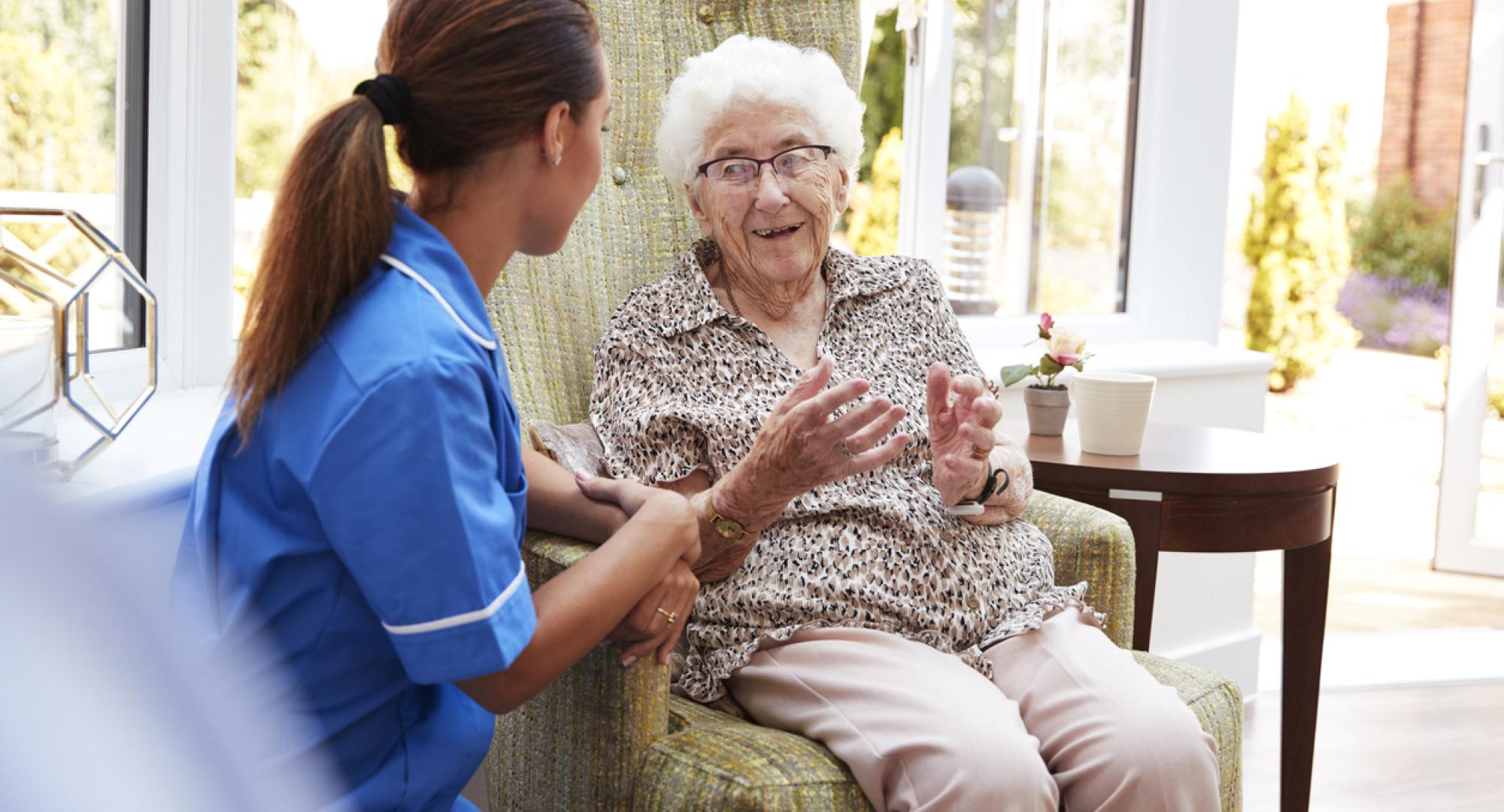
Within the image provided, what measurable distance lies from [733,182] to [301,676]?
979mm

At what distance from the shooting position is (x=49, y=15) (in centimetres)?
169

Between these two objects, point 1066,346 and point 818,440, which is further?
point 1066,346

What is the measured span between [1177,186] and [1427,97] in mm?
4278

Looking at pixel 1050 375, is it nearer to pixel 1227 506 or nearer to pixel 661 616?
pixel 1227 506

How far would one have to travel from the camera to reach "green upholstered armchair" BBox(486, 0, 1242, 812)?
1308mm

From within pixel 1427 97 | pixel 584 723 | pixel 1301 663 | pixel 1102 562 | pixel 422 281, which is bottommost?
pixel 1301 663

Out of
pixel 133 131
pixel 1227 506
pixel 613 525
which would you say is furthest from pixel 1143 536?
pixel 133 131

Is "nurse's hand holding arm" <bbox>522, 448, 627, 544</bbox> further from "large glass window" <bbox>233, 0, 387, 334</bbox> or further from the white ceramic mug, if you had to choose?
the white ceramic mug

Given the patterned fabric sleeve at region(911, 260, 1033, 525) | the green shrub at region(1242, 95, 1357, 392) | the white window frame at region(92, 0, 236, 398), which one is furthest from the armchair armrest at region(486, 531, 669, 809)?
the green shrub at region(1242, 95, 1357, 392)

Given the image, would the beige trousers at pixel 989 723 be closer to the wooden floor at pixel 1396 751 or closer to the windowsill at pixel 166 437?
the windowsill at pixel 166 437

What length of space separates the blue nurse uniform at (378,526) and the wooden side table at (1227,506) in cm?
114

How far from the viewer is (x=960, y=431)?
62.0 inches

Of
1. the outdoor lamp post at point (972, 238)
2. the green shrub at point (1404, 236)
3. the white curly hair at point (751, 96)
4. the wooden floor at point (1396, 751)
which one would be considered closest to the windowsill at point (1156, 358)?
the outdoor lamp post at point (972, 238)

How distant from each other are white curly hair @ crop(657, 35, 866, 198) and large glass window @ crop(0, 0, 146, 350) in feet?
2.44
